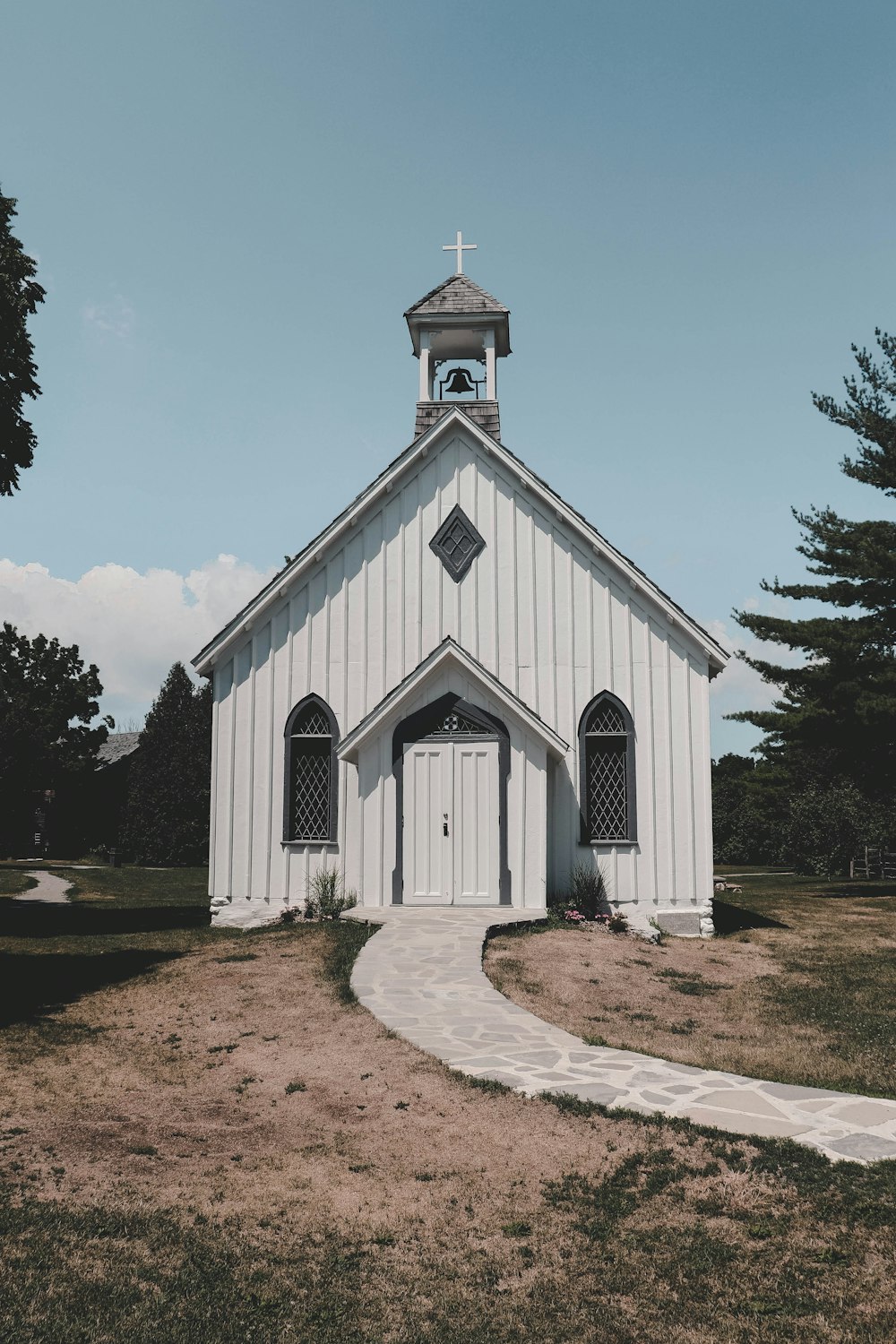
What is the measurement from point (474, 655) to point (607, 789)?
134 inches

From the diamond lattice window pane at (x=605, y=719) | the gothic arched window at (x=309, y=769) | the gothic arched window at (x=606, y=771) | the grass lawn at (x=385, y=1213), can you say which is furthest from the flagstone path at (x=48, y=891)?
the grass lawn at (x=385, y=1213)

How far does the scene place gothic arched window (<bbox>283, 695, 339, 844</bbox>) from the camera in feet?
60.3

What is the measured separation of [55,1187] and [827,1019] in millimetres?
8331

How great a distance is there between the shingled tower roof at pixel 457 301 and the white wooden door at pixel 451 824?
9058 millimetres

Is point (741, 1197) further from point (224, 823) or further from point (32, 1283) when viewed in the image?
point (224, 823)

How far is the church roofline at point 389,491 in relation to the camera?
715 inches

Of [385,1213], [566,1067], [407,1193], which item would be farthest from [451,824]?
[385,1213]

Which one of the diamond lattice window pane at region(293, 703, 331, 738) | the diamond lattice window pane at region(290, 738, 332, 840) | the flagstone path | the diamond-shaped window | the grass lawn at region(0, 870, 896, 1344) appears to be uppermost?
the diamond-shaped window

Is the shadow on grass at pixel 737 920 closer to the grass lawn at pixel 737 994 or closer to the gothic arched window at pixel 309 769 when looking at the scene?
the grass lawn at pixel 737 994

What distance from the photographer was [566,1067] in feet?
28.4

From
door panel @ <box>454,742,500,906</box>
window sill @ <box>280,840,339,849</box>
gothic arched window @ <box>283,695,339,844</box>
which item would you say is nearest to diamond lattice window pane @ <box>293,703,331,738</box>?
gothic arched window @ <box>283,695,339,844</box>

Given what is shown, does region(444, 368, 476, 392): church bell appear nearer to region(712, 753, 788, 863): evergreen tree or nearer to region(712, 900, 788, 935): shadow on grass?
region(712, 900, 788, 935): shadow on grass

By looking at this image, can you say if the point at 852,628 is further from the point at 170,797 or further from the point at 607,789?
the point at 170,797

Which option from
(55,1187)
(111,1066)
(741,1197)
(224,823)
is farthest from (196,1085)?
(224,823)
